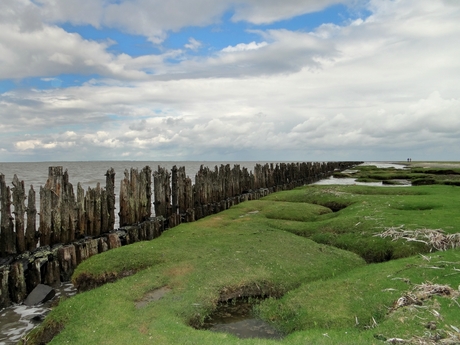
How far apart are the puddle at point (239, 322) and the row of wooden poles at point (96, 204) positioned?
7.60 meters

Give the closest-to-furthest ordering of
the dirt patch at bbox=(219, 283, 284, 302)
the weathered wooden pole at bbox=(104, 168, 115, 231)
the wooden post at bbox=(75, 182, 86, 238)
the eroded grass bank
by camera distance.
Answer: the eroded grass bank < the dirt patch at bbox=(219, 283, 284, 302) < the wooden post at bbox=(75, 182, 86, 238) < the weathered wooden pole at bbox=(104, 168, 115, 231)

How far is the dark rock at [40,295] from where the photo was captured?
38.0 ft

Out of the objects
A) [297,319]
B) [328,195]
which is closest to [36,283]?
[297,319]

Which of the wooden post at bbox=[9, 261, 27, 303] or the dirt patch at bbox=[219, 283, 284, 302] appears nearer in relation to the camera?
the dirt patch at bbox=[219, 283, 284, 302]

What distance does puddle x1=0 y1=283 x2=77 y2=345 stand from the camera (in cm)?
957

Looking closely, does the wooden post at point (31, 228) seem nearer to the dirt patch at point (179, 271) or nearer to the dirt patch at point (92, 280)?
the dirt patch at point (92, 280)

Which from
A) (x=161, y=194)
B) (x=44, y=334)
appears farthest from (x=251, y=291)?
(x=161, y=194)

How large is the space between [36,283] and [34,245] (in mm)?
1691

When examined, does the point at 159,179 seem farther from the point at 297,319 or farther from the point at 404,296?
the point at 404,296

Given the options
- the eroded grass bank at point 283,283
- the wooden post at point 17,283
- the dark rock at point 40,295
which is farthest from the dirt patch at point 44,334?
the wooden post at point 17,283

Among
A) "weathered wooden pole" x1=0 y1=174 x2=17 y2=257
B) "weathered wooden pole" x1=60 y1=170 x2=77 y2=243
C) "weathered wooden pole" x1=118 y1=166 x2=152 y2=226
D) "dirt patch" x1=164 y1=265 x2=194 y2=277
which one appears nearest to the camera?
"dirt patch" x1=164 y1=265 x2=194 y2=277

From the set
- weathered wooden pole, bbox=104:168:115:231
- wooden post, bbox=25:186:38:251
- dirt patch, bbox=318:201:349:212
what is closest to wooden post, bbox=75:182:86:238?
weathered wooden pole, bbox=104:168:115:231

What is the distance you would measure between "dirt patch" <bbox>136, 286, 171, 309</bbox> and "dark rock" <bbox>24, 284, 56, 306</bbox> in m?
3.86

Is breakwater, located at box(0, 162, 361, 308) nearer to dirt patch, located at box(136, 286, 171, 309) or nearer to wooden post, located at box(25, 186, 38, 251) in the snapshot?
wooden post, located at box(25, 186, 38, 251)
